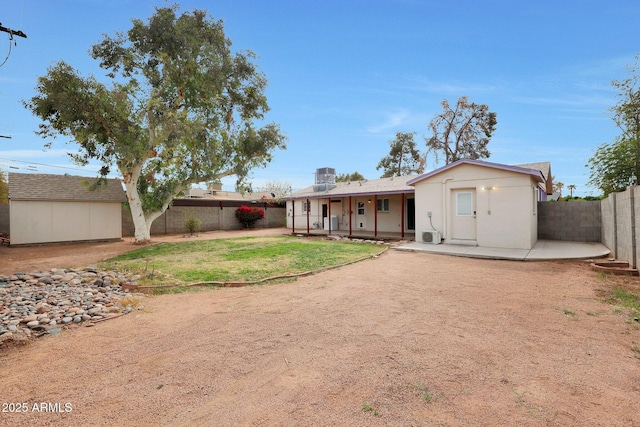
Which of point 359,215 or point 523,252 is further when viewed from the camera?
point 359,215

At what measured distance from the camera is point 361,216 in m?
18.8

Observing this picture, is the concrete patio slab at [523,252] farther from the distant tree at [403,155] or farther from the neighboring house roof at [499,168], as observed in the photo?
the distant tree at [403,155]

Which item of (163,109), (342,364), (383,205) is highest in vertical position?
(163,109)

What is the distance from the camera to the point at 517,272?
7512 millimetres

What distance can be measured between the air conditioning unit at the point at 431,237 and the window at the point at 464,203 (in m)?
1.22

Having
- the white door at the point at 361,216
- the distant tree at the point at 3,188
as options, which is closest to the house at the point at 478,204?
the white door at the point at 361,216

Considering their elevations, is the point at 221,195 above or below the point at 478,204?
above

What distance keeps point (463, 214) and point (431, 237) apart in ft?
5.09

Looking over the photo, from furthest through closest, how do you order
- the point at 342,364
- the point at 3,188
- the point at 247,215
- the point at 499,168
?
1. the point at 247,215
2. the point at 3,188
3. the point at 499,168
4. the point at 342,364

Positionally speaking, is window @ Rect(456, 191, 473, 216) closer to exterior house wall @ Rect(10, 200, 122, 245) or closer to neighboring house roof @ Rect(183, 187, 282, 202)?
neighboring house roof @ Rect(183, 187, 282, 202)

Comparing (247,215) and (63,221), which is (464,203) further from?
(63,221)

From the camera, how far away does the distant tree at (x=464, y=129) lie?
2638 cm

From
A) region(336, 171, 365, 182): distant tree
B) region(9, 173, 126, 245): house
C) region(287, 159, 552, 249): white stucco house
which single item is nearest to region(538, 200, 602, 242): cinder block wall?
region(287, 159, 552, 249): white stucco house

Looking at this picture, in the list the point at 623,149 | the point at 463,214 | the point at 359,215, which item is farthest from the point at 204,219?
the point at 623,149
